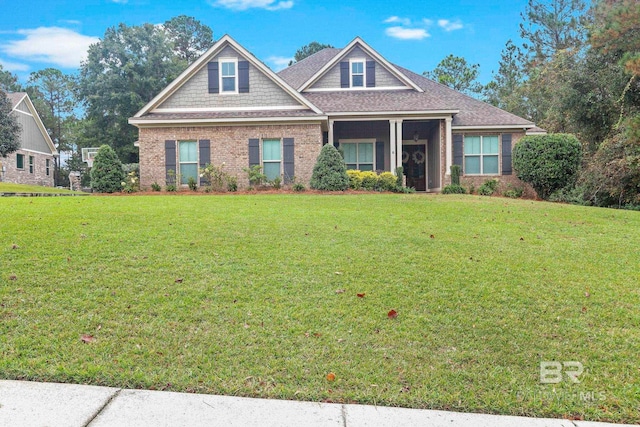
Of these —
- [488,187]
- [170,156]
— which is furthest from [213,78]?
[488,187]

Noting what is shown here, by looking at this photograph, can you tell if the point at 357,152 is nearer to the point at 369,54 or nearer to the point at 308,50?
the point at 369,54

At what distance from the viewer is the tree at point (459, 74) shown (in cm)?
3744

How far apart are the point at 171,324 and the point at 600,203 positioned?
1676 cm

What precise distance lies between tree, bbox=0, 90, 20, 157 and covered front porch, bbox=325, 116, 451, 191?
18.0 metres

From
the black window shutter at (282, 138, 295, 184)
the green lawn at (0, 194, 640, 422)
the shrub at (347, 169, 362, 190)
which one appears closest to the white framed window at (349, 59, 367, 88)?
the black window shutter at (282, 138, 295, 184)

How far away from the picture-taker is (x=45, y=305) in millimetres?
4109

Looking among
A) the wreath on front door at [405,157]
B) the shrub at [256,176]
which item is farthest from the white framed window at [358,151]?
the shrub at [256,176]

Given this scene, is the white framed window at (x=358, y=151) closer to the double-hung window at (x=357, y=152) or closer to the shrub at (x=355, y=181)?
the double-hung window at (x=357, y=152)

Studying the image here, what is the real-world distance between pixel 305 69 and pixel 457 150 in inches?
332

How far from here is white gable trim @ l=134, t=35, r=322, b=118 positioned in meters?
17.1

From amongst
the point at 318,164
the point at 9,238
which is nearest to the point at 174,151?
the point at 318,164

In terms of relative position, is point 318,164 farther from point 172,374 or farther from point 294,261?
point 172,374

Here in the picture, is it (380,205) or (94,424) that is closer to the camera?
(94,424)

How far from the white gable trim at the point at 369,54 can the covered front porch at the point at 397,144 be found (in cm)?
187
